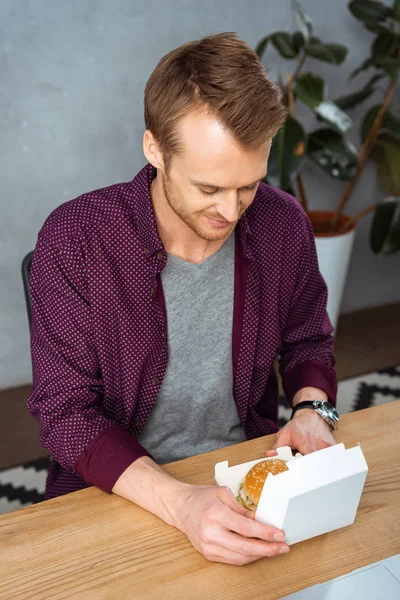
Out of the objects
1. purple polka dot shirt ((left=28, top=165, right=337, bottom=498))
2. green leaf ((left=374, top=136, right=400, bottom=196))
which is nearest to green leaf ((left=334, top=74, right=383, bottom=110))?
green leaf ((left=374, top=136, right=400, bottom=196))

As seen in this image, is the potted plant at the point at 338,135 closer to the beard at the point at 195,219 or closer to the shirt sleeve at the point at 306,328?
the shirt sleeve at the point at 306,328

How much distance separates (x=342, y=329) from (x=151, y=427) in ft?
6.89

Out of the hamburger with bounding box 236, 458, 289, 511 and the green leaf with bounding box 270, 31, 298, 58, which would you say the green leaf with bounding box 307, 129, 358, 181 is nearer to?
the green leaf with bounding box 270, 31, 298, 58

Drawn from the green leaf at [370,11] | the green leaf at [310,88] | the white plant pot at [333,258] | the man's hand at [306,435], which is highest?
the green leaf at [370,11]

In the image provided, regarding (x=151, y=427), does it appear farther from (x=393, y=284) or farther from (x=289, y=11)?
(x=393, y=284)

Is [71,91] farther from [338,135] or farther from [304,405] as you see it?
[304,405]

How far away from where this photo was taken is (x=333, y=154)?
8.72ft

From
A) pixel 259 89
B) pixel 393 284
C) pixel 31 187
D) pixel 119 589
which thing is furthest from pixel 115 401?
pixel 393 284

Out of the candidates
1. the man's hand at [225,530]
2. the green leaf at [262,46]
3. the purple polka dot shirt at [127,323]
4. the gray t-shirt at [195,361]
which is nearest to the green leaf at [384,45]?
the green leaf at [262,46]

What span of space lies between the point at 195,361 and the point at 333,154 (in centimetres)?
156

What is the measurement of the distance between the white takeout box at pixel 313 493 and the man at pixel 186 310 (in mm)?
33

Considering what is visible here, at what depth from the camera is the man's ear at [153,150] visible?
1224mm

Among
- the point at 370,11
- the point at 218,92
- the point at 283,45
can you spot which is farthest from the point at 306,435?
the point at 370,11

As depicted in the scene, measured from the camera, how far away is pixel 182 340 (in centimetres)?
133
